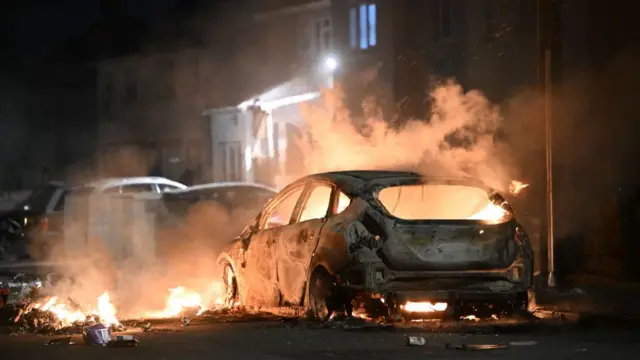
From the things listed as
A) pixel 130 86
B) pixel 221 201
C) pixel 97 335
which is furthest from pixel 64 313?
pixel 130 86

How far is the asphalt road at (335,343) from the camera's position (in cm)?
901

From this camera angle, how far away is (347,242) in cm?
1048

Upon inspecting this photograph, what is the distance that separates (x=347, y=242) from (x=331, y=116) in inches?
454

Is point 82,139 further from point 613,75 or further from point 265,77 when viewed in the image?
point 613,75

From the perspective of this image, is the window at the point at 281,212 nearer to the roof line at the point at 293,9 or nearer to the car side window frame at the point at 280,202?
the car side window frame at the point at 280,202

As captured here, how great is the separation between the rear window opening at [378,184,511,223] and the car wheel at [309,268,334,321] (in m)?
0.86

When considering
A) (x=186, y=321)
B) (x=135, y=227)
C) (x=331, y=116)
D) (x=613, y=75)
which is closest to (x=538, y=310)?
(x=186, y=321)

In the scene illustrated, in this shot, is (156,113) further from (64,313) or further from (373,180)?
(373,180)

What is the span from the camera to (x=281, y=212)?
12266 mm

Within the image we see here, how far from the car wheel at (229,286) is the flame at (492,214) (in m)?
2.88

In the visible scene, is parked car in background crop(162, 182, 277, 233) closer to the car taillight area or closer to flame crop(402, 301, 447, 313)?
the car taillight area

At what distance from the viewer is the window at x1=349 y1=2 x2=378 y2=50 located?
108 ft

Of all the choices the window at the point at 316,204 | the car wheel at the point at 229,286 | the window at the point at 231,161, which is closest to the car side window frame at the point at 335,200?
the window at the point at 316,204

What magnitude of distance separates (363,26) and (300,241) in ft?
74.9
